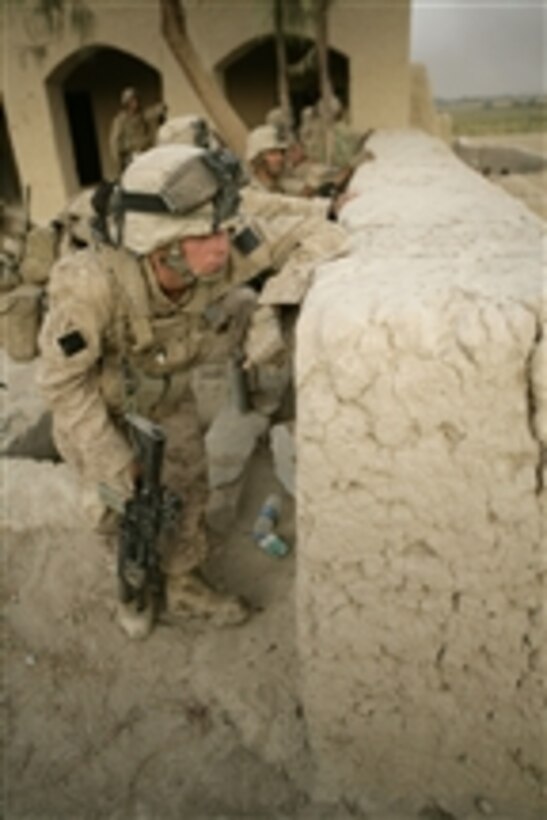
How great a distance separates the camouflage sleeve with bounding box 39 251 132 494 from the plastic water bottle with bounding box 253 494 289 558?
75cm

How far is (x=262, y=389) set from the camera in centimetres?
371

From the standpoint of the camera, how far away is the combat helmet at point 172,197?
1631 mm

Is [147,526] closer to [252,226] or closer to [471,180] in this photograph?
[252,226]

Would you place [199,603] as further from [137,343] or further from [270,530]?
[137,343]

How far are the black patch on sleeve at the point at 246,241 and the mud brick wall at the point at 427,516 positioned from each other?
54 cm

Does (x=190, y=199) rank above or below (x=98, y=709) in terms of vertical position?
above

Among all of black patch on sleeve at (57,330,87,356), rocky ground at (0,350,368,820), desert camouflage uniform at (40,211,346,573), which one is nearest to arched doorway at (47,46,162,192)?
rocky ground at (0,350,368,820)

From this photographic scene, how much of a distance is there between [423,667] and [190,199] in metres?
1.25

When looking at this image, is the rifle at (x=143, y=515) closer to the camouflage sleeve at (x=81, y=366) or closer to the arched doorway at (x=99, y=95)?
the camouflage sleeve at (x=81, y=366)

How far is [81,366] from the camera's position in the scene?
1.74m

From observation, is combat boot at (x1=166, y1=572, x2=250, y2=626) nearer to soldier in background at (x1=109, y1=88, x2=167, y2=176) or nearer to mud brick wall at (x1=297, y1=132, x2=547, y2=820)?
mud brick wall at (x1=297, y1=132, x2=547, y2=820)

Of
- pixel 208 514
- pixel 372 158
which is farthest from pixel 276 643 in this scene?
pixel 372 158

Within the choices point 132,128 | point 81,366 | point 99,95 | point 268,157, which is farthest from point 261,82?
point 81,366

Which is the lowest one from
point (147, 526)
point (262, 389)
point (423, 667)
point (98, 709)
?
point (98, 709)
